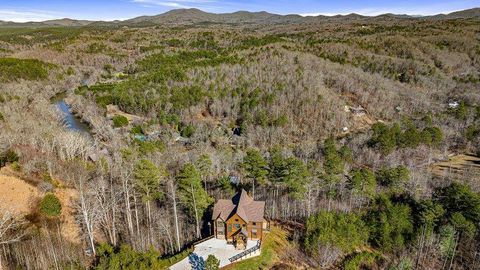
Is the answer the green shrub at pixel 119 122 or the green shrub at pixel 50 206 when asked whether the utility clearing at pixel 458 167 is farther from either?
the green shrub at pixel 119 122

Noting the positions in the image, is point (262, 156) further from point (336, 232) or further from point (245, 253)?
point (245, 253)

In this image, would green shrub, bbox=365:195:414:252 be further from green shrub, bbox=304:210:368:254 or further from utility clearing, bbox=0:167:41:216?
utility clearing, bbox=0:167:41:216

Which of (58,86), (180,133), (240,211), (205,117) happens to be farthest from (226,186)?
(58,86)

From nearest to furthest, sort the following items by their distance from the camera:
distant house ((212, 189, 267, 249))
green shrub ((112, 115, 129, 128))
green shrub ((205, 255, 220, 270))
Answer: green shrub ((205, 255, 220, 270))
distant house ((212, 189, 267, 249))
green shrub ((112, 115, 129, 128))

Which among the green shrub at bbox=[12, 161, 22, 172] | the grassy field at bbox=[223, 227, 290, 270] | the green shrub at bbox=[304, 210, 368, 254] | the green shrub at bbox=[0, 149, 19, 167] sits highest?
the green shrub at bbox=[0, 149, 19, 167]

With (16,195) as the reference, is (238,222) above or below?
below

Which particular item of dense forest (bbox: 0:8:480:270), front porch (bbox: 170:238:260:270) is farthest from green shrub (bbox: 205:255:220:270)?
dense forest (bbox: 0:8:480:270)

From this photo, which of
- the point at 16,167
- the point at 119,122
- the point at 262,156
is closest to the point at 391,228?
the point at 262,156
